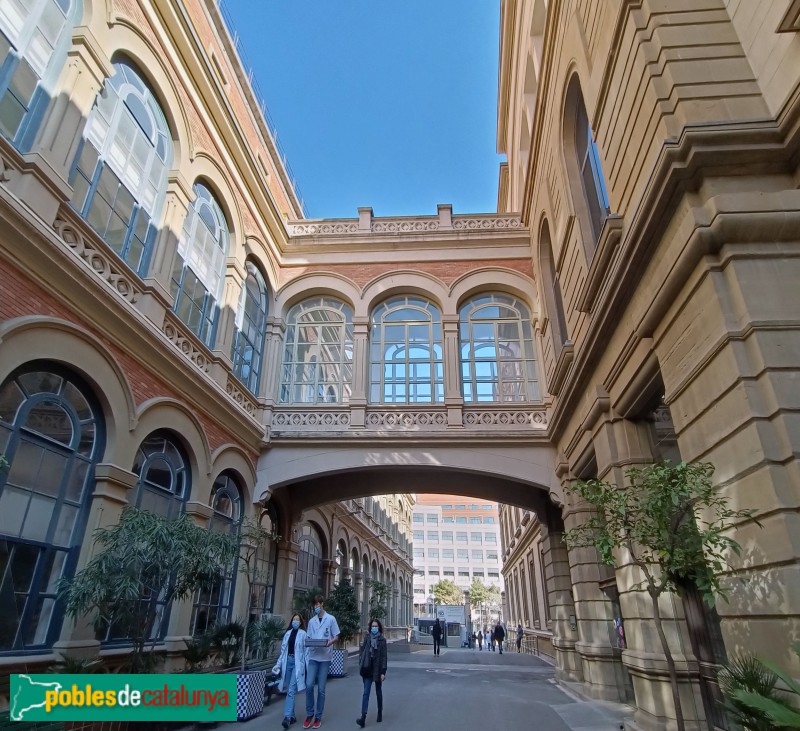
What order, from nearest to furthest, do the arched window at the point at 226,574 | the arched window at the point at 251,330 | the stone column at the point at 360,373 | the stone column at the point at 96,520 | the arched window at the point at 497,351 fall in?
the stone column at the point at 96,520 → the arched window at the point at 226,574 → the arched window at the point at 251,330 → the stone column at the point at 360,373 → the arched window at the point at 497,351

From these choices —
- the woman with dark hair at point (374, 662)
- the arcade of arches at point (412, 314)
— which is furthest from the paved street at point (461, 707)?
the arcade of arches at point (412, 314)

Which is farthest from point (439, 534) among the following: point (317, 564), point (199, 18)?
point (199, 18)

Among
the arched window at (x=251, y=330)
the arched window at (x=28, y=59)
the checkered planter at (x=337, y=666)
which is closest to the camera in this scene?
the arched window at (x=28, y=59)

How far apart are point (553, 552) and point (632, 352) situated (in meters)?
9.09

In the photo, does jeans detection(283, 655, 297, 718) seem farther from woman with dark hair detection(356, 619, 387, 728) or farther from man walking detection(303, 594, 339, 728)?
woman with dark hair detection(356, 619, 387, 728)

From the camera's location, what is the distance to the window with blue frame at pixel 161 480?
9.32 m

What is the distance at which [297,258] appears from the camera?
1664 cm

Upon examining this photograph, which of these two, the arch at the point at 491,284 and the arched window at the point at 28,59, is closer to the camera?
the arched window at the point at 28,59

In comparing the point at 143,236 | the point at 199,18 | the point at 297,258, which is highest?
the point at 199,18

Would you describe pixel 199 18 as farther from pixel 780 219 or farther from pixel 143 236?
pixel 780 219

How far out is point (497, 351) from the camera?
50.3ft

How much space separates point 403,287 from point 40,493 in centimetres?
1099

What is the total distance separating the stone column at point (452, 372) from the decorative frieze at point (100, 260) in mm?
7968

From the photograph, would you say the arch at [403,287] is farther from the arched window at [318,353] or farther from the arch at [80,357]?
the arch at [80,357]
